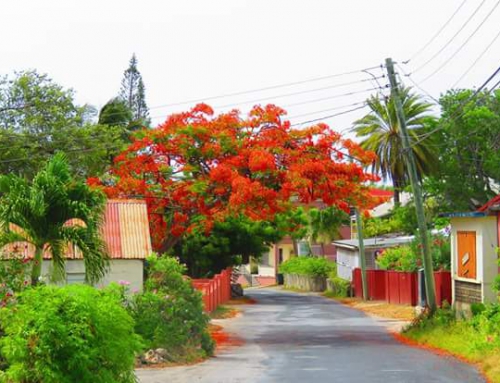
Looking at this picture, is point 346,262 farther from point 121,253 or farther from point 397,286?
point 121,253

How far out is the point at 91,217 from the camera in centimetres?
2062

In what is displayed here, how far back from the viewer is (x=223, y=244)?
2117 inches

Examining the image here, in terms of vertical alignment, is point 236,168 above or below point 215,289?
above

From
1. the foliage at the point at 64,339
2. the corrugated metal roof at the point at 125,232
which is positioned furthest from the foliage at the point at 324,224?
the foliage at the point at 64,339

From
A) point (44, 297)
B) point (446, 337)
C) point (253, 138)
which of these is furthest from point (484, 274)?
point (44, 297)

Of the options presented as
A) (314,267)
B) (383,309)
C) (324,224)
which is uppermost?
(324,224)

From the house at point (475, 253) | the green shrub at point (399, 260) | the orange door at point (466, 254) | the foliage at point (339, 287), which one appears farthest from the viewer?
the foliage at point (339, 287)

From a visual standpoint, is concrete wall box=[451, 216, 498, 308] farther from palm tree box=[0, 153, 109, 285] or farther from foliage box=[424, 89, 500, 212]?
foliage box=[424, 89, 500, 212]

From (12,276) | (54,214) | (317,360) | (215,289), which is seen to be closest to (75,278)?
(54,214)

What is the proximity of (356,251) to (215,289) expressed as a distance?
1740cm

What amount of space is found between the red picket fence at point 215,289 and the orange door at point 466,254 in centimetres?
932

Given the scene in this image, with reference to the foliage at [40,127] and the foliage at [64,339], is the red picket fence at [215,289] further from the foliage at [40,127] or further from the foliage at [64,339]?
the foliage at [64,339]

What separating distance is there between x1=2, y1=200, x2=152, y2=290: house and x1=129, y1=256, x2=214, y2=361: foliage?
440 millimetres

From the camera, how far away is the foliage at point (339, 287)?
61531 mm
